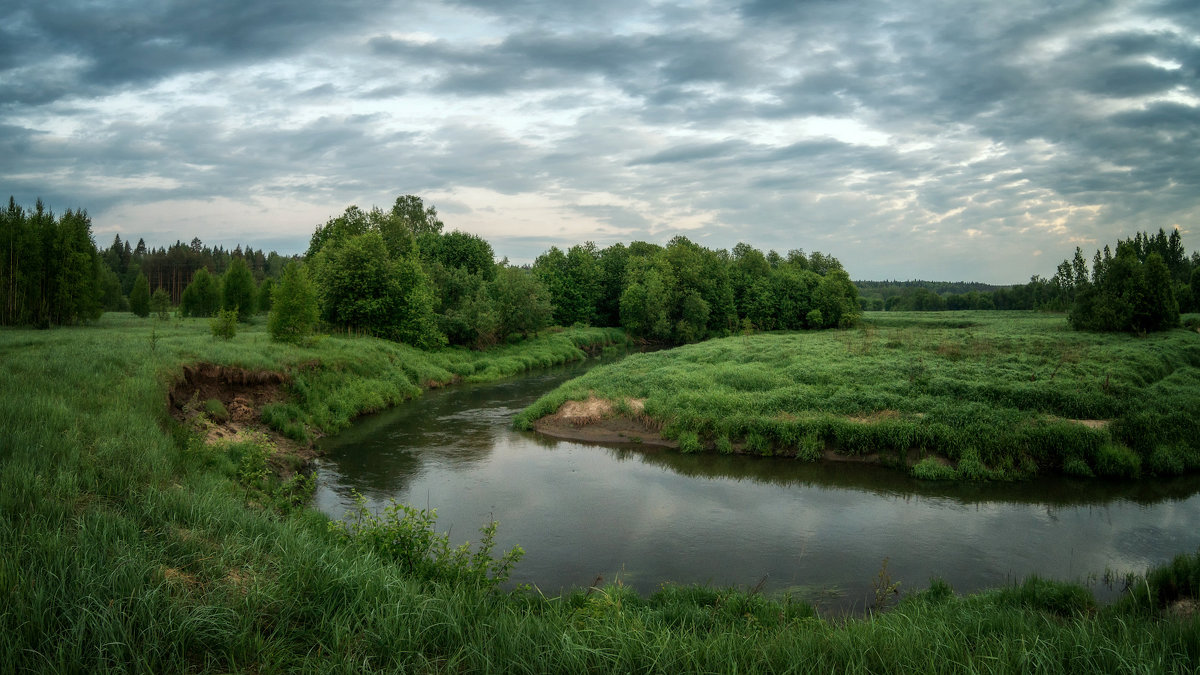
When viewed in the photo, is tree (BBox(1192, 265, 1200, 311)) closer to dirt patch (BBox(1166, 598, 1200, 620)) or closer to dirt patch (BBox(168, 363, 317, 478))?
dirt patch (BBox(1166, 598, 1200, 620))

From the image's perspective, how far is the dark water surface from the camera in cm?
1182

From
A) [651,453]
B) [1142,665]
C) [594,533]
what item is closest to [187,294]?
[651,453]

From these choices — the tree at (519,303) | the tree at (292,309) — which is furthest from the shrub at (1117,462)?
the tree at (519,303)

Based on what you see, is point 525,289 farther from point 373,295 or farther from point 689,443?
point 689,443

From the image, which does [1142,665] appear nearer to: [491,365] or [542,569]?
[542,569]

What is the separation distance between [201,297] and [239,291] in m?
5.84

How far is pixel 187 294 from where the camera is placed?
2657 inches

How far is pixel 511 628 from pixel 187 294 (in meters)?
77.2

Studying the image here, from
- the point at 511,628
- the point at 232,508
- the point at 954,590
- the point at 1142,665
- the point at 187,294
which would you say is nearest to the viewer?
the point at 1142,665

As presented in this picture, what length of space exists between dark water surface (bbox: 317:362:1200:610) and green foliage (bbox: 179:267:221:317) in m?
58.0

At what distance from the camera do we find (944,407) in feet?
67.7

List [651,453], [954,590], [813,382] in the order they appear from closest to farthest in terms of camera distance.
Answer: [954,590]
[651,453]
[813,382]

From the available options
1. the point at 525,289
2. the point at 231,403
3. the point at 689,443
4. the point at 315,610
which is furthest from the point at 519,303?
the point at 315,610

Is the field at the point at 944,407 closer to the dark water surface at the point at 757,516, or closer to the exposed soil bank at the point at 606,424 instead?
the exposed soil bank at the point at 606,424
